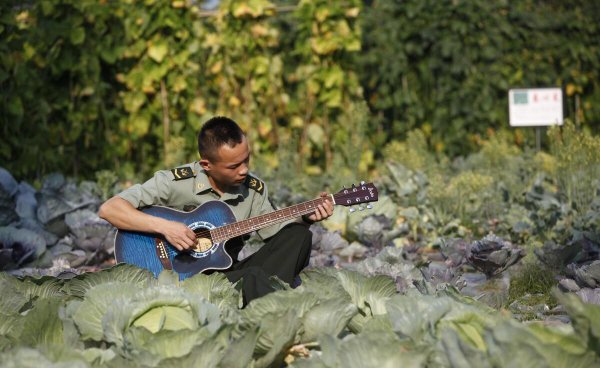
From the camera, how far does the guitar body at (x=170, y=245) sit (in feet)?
12.6

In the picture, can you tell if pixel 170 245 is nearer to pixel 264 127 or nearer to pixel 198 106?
pixel 198 106

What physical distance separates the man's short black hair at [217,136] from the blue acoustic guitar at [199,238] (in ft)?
0.76

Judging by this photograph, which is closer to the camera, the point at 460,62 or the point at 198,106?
the point at 198,106

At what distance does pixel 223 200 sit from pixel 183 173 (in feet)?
0.68

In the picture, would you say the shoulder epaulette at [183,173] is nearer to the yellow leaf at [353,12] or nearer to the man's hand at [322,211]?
the man's hand at [322,211]

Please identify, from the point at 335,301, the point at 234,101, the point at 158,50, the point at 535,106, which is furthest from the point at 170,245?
the point at 234,101

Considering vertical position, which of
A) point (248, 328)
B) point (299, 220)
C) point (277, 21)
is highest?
point (248, 328)

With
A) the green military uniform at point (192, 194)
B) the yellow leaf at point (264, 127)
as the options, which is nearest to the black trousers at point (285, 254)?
the green military uniform at point (192, 194)

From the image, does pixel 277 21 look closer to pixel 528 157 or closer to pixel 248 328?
pixel 528 157

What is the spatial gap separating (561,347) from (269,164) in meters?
7.04

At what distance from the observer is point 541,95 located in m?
8.33

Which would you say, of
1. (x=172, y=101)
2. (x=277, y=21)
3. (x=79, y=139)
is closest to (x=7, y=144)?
(x=79, y=139)

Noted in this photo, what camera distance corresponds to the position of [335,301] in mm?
2547

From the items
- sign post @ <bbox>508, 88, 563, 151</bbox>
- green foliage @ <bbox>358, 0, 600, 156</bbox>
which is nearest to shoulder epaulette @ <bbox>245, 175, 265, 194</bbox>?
sign post @ <bbox>508, 88, 563, 151</bbox>
